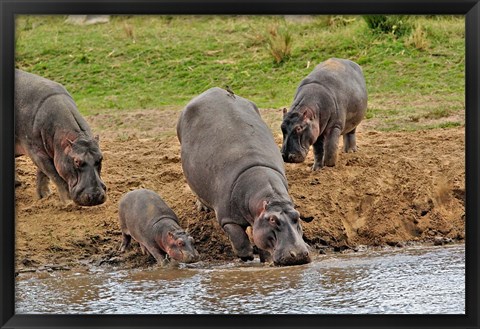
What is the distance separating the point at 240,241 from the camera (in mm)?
7625

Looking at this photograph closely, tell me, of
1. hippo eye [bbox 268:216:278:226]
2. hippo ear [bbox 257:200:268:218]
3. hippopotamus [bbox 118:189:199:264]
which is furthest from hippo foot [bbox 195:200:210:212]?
hippo eye [bbox 268:216:278:226]

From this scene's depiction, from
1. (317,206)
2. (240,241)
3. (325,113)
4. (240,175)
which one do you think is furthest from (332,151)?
(240,241)

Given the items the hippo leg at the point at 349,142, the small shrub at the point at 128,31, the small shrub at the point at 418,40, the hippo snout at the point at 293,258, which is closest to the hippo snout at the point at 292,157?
the hippo leg at the point at 349,142

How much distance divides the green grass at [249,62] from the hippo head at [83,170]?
395 centimetres

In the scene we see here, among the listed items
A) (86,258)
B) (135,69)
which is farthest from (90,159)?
(135,69)

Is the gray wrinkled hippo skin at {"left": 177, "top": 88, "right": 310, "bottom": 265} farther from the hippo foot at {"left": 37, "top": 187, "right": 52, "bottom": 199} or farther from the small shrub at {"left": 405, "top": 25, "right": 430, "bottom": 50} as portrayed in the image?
the small shrub at {"left": 405, "top": 25, "right": 430, "bottom": 50}

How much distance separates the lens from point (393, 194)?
30.2 feet

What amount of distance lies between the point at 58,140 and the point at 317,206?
7.87 feet

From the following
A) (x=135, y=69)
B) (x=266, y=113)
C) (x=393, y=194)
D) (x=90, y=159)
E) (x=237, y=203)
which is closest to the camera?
(x=237, y=203)

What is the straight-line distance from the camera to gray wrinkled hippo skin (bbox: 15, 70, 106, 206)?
809cm

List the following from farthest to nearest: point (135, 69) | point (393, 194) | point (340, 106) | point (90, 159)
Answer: point (135, 69) < point (340, 106) < point (393, 194) < point (90, 159)

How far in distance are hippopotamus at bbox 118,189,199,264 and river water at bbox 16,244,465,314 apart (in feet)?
0.47

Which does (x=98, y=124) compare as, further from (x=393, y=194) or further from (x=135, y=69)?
(x=393, y=194)

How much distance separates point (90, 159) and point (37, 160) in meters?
0.72
